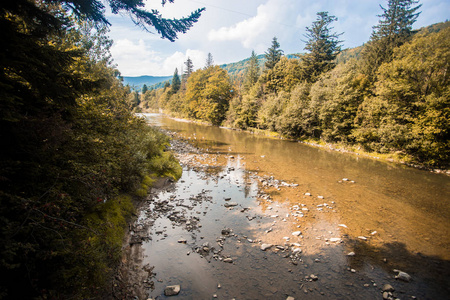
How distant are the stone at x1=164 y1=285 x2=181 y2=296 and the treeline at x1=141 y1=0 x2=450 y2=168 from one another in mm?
26959

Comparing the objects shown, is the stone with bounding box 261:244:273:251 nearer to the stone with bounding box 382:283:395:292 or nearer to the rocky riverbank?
the rocky riverbank

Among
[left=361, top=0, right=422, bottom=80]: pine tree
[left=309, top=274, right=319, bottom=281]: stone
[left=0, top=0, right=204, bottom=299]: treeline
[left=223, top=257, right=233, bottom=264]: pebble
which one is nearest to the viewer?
[left=0, top=0, right=204, bottom=299]: treeline

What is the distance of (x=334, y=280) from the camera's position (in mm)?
6648

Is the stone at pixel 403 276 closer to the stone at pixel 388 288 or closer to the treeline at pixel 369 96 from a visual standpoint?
the stone at pixel 388 288

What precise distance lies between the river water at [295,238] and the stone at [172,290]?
19 cm

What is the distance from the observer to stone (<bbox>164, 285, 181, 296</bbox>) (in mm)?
5859

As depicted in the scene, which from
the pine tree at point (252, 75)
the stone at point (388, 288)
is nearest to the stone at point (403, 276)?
the stone at point (388, 288)

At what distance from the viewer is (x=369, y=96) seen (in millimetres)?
30406

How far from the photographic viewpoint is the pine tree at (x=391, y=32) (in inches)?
1321

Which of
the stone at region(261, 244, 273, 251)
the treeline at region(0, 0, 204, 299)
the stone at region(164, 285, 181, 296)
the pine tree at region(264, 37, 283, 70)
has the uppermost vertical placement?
the pine tree at region(264, 37, 283, 70)

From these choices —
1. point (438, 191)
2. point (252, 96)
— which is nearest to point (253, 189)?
point (438, 191)

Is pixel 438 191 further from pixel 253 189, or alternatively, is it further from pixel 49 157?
pixel 49 157

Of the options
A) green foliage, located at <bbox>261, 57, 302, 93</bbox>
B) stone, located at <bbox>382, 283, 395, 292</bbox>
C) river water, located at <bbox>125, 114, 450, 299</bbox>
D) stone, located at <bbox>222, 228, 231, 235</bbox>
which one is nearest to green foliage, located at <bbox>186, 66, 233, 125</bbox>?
green foliage, located at <bbox>261, 57, 302, 93</bbox>

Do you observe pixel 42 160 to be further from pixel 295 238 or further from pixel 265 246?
pixel 295 238
